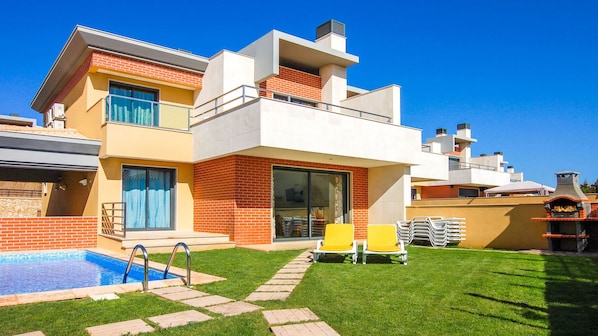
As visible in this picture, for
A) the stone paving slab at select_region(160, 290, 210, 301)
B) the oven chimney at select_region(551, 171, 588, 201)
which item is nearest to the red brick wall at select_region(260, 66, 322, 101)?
the oven chimney at select_region(551, 171, 588, 201)

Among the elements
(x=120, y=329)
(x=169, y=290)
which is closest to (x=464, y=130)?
(x=169, y=290)

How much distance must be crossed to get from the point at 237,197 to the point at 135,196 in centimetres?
378

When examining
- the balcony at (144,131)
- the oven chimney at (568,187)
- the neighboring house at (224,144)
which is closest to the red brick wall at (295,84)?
the neighboring house at (224,144)

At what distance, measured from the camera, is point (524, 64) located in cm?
2095

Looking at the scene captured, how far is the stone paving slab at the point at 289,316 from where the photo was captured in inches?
206

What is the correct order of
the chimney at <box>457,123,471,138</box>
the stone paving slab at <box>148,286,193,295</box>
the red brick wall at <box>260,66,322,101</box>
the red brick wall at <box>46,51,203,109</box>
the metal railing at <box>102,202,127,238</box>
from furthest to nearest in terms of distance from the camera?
the chimney at <box>457,123,471,138</box>
the red brick wall at <box>260,66,322,101</box>
the red brick wall at <box>46,51,203,109</box>
the metal railing at <box>102,202,127,238</box>
the stone paving slab at <box>148,286,193,295</box>

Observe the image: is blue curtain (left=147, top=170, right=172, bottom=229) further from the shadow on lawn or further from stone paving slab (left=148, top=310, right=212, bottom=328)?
the shadow on lawn

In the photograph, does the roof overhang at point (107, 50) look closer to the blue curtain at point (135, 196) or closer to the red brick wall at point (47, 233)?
the blue curtain at point (135, 196)

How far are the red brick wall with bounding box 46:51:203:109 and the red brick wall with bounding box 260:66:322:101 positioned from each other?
2782mm

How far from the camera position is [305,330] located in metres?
4.86

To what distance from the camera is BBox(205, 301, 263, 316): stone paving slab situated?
18.5 ft

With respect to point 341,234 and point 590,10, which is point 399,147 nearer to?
point 341,234

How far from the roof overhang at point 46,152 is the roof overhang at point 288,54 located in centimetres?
612

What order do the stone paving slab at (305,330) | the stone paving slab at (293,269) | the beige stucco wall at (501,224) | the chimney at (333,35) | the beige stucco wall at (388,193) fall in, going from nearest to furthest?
the stone paving slab at (305,330)
the stone paving slab at (293,269)
the beige stucco wall at (501,224)
the beige stucco wall at (388,193)
the chimney at (333,35)
